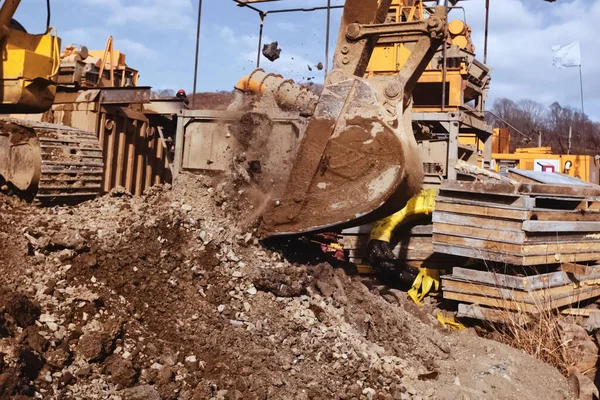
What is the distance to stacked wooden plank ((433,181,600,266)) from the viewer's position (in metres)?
5.28

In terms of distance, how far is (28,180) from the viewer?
19.2 ft

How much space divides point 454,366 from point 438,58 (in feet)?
A: 26.9

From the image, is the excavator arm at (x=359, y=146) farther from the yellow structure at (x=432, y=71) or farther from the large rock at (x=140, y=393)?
the yellow structure at (x=432, y=71)

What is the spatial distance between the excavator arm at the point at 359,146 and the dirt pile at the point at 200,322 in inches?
17.9

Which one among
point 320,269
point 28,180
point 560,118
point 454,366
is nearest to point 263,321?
point 320,269

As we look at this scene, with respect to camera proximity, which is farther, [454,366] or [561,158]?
[561,158]

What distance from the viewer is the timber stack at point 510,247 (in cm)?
525

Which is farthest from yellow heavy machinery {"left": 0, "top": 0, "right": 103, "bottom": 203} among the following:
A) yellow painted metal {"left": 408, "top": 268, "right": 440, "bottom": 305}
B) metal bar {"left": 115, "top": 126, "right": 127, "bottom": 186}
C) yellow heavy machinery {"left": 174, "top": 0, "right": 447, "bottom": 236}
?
yellow painted metal {"left": 408, "top": 268, "right": 440, "bottom": 305}

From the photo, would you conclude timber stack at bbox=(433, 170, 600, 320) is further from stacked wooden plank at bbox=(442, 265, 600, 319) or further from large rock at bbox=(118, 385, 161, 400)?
large rock at bbox=(118, 385, 161, 400)

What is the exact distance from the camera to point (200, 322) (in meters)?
3.84

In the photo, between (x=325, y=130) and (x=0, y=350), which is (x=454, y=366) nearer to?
(x=325, y=130)

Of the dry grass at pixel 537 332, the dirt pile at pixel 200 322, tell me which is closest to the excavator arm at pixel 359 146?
the dirt pile at pixel 200 322

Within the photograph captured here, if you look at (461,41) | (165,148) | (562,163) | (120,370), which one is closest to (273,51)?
(165,148)

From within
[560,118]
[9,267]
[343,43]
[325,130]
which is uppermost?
[560,118]
